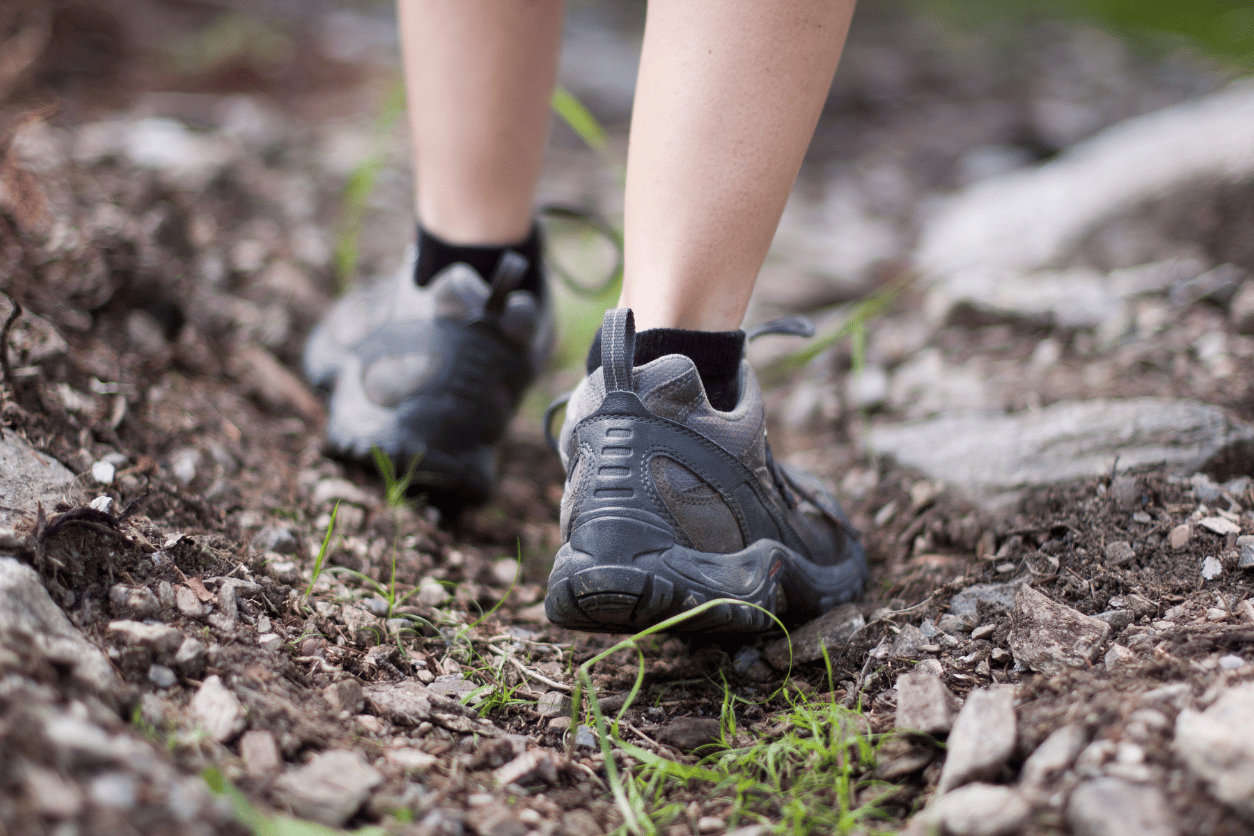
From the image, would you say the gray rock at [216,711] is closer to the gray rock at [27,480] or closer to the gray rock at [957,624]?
the gray rock at [27,480]

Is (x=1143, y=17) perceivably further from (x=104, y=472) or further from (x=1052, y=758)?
(x=104, y=472)

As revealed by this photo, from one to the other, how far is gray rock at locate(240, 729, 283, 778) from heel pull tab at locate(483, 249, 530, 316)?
3.40ft

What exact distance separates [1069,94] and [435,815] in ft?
22.1

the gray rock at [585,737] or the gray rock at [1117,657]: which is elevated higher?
the gray rock at [1117,657]

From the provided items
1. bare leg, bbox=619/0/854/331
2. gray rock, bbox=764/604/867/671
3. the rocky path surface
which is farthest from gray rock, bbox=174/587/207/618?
gray rock, bbox=764/604/867/671

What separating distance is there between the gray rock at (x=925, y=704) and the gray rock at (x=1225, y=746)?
25cm

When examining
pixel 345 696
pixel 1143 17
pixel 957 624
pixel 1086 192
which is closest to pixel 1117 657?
pixel 957 624

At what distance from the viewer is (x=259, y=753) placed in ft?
3.00

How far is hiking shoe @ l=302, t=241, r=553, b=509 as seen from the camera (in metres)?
1.73

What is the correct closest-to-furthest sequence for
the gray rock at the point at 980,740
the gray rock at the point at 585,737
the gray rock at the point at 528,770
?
the gray rock at the point at 980,740, the gray rock at the point at 528,770, the gray rock at the point at 585,737

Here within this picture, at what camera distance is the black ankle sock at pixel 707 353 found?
1.25m

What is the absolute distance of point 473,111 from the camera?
173 cm

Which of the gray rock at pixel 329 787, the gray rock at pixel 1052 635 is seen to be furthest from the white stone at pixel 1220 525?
the gray rock at pixel 329 787

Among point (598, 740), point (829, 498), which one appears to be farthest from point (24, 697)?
point (829, 498)
